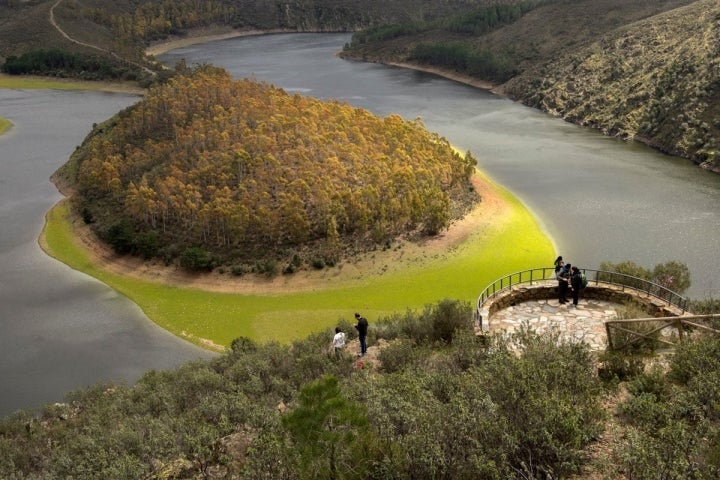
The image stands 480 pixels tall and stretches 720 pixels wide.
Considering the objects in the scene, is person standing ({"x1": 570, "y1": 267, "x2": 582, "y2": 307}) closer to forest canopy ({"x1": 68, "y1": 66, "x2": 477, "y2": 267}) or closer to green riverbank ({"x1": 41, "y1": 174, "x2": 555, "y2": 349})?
green riverbank ({"x1": 41, "y1": 174, "x2": 555, "y2": 349})

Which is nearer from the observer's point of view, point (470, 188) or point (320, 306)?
point (320, 306)

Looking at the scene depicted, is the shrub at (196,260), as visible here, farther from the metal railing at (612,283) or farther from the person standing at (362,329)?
the person standing at (362,329)

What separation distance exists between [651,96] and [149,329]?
65.4 metres

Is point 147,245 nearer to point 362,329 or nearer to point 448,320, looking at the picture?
point 362,329

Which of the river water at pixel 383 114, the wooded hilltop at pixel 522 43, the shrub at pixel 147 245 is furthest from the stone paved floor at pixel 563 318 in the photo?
the wooded hilltop at pixel 522 43

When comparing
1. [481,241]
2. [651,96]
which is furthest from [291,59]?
[481,241]

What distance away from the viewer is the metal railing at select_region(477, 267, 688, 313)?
20672 mm

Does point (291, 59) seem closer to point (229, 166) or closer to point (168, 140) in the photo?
point (168, 140)

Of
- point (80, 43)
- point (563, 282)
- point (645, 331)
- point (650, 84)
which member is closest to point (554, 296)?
point (563, 282)

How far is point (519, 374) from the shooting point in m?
13.8

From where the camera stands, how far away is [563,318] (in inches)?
797

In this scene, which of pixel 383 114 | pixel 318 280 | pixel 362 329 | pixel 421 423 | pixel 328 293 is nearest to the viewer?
pixel 421 423

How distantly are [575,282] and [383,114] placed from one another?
62917mm

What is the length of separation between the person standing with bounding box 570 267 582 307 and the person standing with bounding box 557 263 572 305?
0.70 ft
